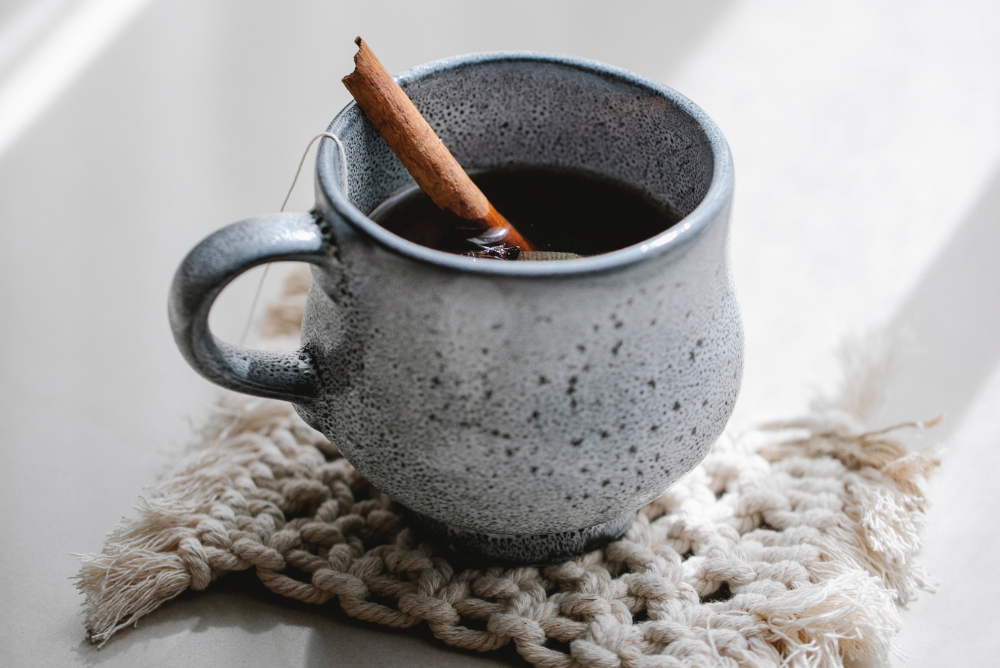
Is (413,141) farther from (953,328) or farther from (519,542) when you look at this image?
(953,328)

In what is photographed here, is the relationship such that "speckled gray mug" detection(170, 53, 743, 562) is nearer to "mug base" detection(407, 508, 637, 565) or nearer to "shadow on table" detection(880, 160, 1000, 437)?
"mug base" detection(407, 508, 637, 565)

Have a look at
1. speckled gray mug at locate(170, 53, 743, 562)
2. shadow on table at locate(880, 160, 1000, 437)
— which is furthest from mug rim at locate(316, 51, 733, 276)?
shadow on table at locate(880, 160, 1000, 437)

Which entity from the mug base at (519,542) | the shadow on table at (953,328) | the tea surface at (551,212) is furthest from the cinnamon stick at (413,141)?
the shadow on table at (953,328)

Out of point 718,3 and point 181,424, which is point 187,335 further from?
point 718,3

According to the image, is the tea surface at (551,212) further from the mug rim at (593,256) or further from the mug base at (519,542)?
the mug base at (519,542)

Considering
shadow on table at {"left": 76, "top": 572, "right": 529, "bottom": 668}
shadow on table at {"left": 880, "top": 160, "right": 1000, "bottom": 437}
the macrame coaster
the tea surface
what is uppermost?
the tea surface

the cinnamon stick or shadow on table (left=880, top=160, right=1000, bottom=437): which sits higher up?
the cinnamon stick
